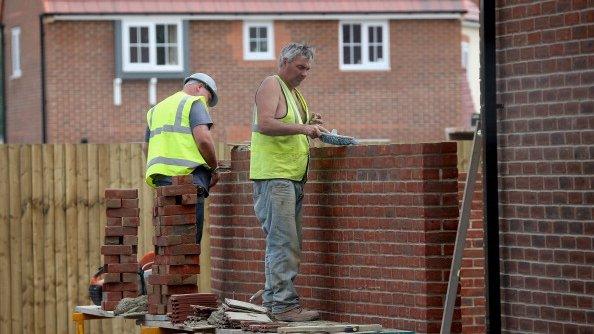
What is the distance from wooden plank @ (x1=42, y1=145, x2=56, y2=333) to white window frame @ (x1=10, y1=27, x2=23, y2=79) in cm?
3031

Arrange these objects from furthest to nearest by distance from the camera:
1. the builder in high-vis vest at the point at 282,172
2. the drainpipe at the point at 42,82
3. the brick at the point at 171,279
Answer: the drainpipe at the point at 42,82, the brick at the point at 171,279, the builder in high-vis vest at the point at 282,172

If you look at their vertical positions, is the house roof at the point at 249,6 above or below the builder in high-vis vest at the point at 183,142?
above

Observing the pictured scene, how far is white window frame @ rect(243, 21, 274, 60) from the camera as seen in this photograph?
145 feet

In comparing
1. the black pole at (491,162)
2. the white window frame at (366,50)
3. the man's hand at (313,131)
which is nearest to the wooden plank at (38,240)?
the man's hand at (313,131)

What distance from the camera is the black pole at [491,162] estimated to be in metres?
9.32

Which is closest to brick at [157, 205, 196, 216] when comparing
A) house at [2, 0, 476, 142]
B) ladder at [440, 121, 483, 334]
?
ladder at [440, 121, 483, 334]

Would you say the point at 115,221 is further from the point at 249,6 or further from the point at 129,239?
the point at 249,6

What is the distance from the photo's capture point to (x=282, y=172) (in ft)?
34.4

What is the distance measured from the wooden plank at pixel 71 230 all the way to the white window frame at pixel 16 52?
30345 mm

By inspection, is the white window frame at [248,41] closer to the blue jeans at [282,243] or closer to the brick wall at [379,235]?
the brick wall at [379,235]

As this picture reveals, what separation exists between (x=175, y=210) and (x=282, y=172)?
0.82 m

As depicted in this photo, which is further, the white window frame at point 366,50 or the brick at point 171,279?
the white window frame at point 366,50

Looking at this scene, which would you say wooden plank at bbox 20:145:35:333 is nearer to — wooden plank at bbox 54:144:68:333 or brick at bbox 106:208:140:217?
wooden plank at bbox 54:144:68:333

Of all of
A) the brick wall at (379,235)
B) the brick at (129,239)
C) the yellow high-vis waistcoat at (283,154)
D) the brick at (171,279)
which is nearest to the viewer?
the brick wall at (379,235)
